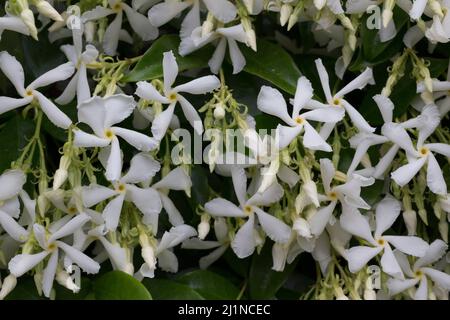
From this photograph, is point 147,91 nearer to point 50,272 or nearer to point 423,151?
point 50,272

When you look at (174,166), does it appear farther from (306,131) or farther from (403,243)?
(403,243)

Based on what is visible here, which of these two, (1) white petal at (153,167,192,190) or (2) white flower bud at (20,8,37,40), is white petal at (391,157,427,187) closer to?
(1) white petal at (153,167,192,190)

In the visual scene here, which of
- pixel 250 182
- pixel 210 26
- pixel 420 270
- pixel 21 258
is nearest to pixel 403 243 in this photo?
pixel 420 270

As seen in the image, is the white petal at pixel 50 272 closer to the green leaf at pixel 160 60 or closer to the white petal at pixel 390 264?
the green leaf at pixel 160 60

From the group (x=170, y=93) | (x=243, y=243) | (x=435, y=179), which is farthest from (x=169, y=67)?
(x=435, y=179)
